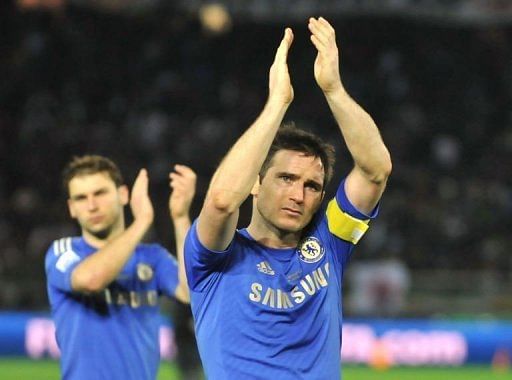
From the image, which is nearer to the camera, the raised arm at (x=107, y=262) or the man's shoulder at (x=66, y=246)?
the raised arm at (x=107, y=262)

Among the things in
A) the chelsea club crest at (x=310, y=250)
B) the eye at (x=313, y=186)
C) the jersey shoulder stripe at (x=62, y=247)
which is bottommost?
the chelsea club crest at (x=310, y=250)

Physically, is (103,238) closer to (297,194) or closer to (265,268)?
(265,268)

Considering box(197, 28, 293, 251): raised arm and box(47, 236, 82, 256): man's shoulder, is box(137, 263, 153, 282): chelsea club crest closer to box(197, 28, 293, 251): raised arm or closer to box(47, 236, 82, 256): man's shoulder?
box(47, 236, 82, 256): man's shoulder

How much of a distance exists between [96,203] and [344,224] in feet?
6.67

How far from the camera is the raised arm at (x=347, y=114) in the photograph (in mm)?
4125

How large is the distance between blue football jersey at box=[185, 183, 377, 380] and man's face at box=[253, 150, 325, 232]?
168 mm

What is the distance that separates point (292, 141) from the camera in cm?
427

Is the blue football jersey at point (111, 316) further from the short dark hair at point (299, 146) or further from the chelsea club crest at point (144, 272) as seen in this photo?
the short dark hair at point (299, 146)

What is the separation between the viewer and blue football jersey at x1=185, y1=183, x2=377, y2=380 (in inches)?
163

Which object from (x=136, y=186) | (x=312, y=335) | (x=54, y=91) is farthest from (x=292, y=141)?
(x=54, y=91)

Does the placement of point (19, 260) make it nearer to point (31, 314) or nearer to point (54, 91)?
point (31, 314)

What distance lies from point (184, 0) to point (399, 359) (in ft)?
32.3

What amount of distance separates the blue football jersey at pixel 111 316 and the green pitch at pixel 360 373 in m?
7.28

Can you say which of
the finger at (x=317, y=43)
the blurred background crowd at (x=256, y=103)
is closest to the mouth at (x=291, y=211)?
the finger at (x=317, y=43)
